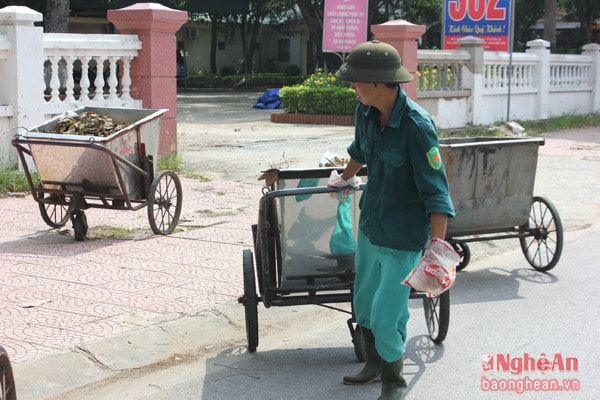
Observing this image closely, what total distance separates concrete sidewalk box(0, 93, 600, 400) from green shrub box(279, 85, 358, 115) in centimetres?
917

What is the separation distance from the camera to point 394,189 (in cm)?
462

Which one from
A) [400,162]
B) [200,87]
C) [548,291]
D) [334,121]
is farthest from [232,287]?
[200,87]

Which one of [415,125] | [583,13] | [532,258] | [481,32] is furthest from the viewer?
[583,13]

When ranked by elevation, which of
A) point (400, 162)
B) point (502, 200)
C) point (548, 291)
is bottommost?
point (548, 291)

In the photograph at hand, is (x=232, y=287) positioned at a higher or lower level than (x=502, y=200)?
lower

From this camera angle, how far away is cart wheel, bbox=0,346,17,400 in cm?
413

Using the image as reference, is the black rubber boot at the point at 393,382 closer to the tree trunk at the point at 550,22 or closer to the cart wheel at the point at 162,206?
the cart wheel at the point at 162,206

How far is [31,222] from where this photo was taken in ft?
31.8

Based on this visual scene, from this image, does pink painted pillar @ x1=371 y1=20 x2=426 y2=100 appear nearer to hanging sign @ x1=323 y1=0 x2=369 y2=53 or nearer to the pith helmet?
hanging sign @ x1=323 y1=0 x2=369 y2=53

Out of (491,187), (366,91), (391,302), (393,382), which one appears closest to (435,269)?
(391,302)

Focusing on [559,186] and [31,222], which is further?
[559,186]

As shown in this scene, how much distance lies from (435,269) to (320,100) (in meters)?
16.0

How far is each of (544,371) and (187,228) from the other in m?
4.85

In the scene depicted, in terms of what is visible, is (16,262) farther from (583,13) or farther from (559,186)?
(583,13)
